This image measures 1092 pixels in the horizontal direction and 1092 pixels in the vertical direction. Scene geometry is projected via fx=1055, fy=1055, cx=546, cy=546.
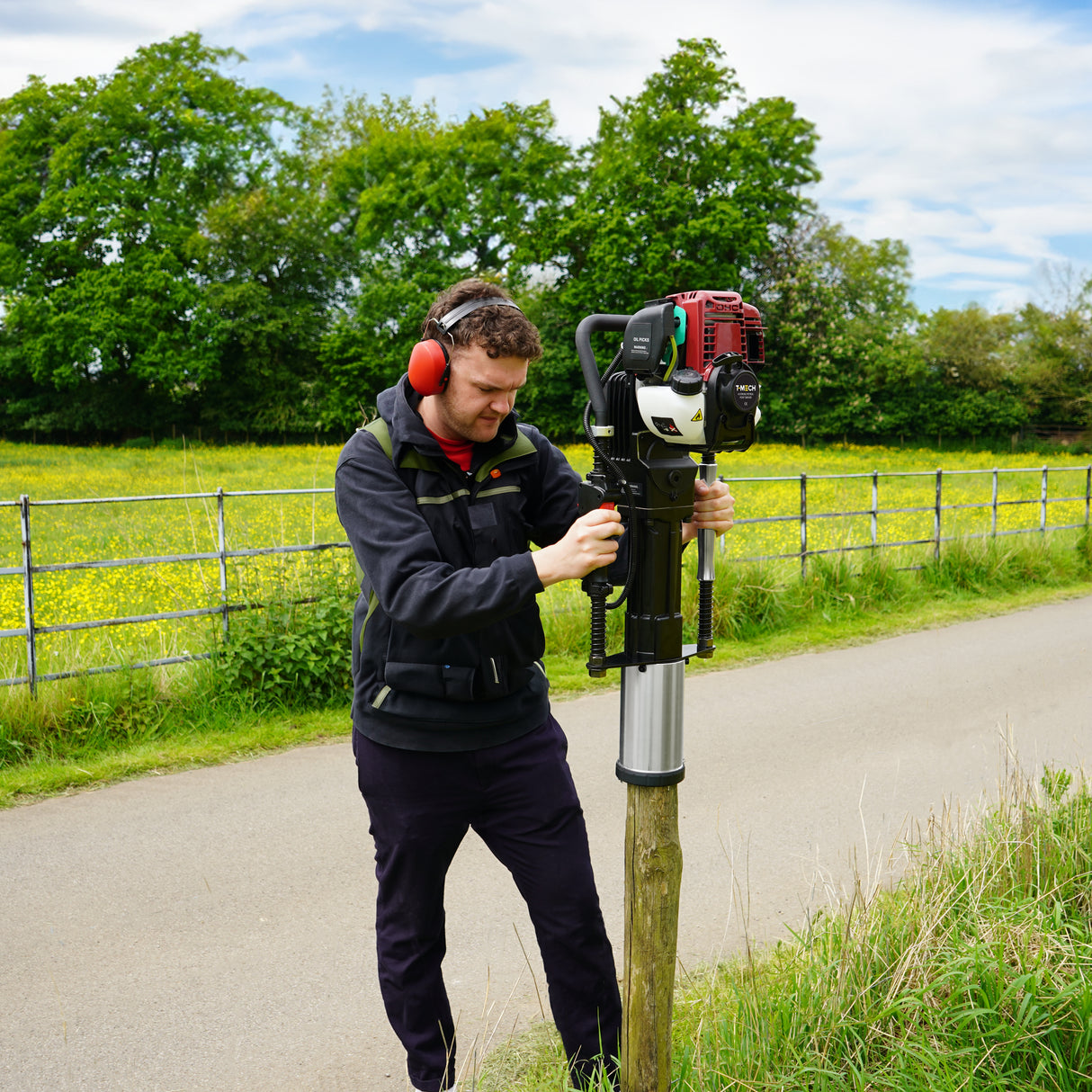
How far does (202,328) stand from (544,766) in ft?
146

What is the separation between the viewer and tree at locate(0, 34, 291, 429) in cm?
4259

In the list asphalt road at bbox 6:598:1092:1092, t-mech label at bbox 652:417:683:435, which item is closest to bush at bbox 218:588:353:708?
asphalt road at bbox 6:598:1092:1092

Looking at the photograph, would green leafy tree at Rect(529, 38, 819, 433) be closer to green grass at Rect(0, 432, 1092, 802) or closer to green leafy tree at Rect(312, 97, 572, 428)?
green leafy tree at Rect(312, 97, 572, 428)

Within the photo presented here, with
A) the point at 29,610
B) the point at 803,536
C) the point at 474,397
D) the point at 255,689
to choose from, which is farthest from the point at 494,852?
the point at 803,536

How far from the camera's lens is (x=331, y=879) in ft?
15.0

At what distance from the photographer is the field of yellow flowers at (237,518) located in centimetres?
728

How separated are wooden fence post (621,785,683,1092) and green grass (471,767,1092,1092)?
132mm

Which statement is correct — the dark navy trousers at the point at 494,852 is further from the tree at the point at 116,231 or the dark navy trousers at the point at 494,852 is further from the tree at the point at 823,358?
the tree at the point at 116,231

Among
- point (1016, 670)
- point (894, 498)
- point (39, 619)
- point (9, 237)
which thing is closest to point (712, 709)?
point (1016, 670)

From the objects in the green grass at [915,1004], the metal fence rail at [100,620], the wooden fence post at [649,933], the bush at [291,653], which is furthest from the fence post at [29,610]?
the wooden fence post at [649,933]

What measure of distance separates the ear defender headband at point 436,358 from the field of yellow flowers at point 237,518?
14.3ft

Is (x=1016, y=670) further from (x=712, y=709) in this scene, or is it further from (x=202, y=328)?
(x=202, y=328)

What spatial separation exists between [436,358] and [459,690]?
795 mm

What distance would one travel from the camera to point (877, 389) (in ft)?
133
